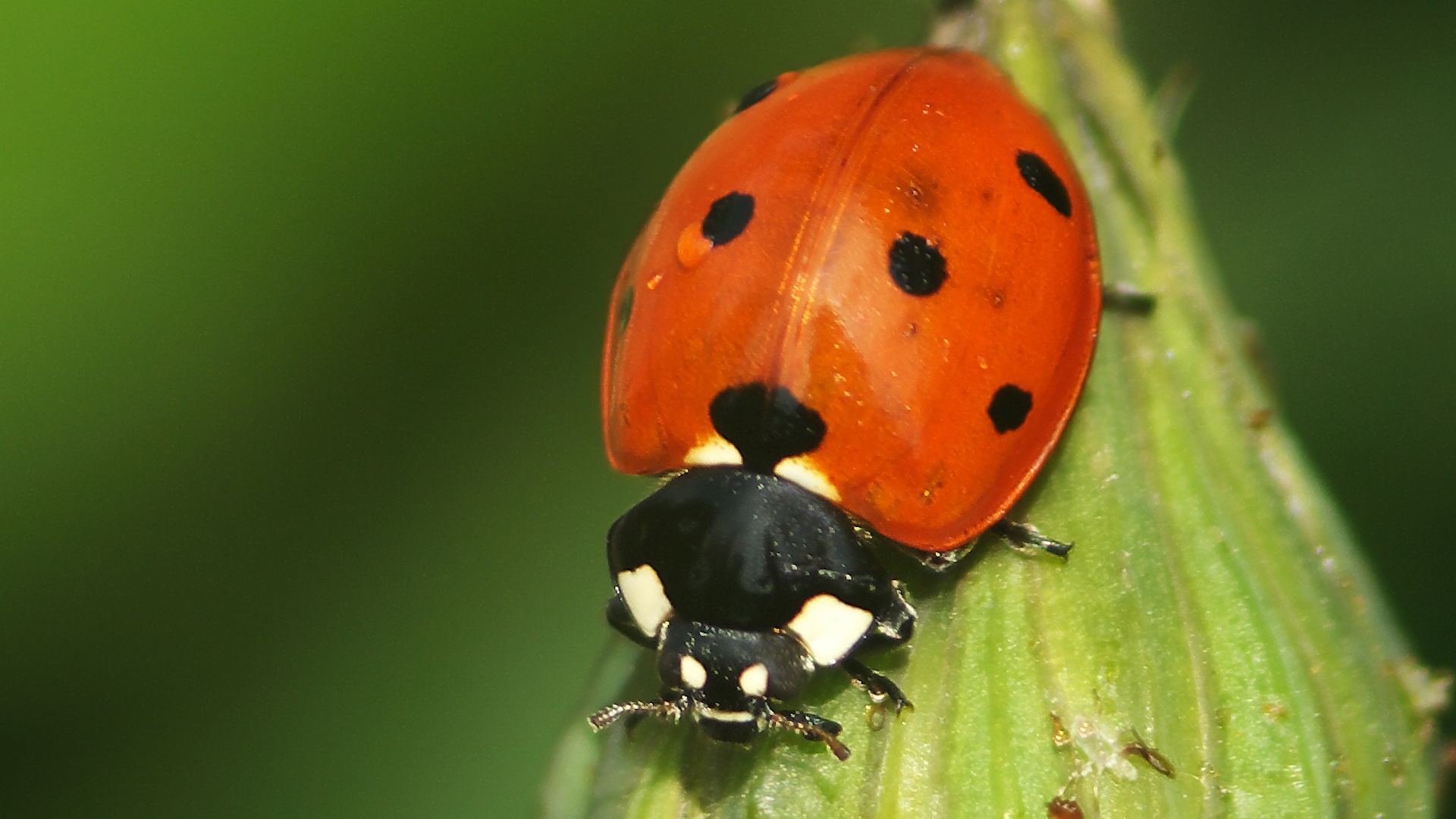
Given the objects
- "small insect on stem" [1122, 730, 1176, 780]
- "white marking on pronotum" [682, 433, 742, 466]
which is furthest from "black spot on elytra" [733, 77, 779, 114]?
Answer: "small insect on stem" [1122, 730, 1176, 780]

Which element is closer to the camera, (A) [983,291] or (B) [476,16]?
(A) [983,291]

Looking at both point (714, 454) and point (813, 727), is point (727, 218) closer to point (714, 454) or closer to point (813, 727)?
point (714, 454)

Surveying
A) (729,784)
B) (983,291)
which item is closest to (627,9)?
(983,291)

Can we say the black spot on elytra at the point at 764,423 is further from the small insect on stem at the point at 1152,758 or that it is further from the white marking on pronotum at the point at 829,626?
the small insect on stem at the point at 1152,758

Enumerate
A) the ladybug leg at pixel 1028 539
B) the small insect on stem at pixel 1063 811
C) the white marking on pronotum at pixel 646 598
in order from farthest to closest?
1. the white marking on pronotum at pixel 646 598
2. the ladybug leg at pixel 1028 539
3. the small insect on stem at pixel 1063 811

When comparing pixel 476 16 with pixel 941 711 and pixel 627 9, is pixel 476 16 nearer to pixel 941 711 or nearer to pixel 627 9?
pixel 627 9

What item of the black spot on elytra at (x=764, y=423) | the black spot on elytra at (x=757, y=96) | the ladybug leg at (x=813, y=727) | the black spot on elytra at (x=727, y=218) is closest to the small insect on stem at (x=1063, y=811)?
the ladybug leg at (x=813, y=727)
